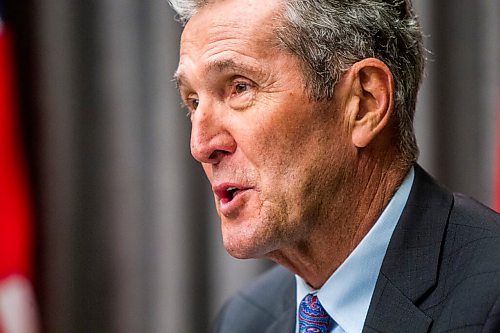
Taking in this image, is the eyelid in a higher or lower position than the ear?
higher

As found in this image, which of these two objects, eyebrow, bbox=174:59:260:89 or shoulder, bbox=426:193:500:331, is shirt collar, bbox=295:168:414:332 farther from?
eyebrow, bbox=174:59:260:89

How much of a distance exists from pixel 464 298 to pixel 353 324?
27 cm

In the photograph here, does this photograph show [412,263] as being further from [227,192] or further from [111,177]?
[111,177]

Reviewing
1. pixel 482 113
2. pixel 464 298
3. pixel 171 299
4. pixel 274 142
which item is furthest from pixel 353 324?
pixel 171 299

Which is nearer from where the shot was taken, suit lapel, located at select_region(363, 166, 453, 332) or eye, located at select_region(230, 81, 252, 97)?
suit lapel, located at select_region(363, 166, 453, 332)

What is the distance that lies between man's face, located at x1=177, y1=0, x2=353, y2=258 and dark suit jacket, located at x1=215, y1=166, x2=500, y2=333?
0.18 m

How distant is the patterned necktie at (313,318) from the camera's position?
1.77m

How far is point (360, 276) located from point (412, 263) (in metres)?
0.12

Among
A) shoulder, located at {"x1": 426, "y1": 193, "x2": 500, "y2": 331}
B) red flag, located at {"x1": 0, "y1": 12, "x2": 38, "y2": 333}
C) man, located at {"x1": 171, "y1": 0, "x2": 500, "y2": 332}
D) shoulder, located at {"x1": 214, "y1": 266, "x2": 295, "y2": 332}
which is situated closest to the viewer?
shoulder, located at {"x1": 426, "y1": 193, "x2": 500, "y2": 331}

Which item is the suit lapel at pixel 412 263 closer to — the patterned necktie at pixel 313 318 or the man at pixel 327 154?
the man at pixel 327 154

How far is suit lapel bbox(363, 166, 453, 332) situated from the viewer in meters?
1.60

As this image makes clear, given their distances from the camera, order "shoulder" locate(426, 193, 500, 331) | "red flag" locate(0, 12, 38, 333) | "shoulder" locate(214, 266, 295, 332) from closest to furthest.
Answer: "shoulder" locate(426, 193, 500, 331), "shoulder" locate(214, 266, 295, 332), "red flag" locate(0, 12, 38, 333)

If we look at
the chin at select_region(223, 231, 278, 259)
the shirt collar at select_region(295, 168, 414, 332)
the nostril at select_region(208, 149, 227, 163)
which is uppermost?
the nostril at select_region(208, 149, 227, 163)

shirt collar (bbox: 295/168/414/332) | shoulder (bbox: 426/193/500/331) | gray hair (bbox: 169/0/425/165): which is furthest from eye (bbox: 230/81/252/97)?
shoulder (bbox: 426/193/500/331)
